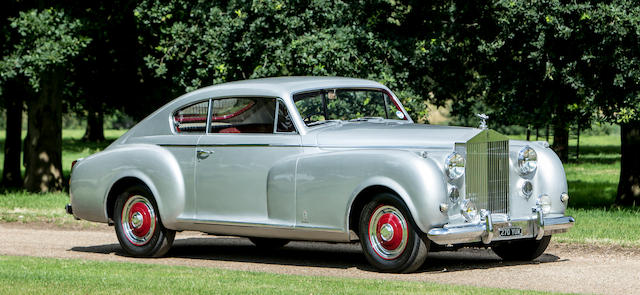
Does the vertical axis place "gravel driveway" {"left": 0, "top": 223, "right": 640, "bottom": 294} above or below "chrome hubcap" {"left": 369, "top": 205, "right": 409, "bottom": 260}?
below

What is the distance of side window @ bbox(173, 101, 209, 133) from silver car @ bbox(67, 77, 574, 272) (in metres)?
0.01

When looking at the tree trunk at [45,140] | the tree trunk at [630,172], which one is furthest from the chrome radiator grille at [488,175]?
the tree trunk at [45,140]

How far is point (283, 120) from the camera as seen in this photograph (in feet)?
30.5

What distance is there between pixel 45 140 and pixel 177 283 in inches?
566

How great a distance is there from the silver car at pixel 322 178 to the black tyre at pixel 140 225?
0.5 inches

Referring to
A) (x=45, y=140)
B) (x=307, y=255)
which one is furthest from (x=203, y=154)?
(x=45, y=140)

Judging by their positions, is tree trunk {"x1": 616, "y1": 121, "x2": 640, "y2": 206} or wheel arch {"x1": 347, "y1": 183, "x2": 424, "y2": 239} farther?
tree trunk {"x1": 616, "y1": 121, "x2": 640, "y2": 206}

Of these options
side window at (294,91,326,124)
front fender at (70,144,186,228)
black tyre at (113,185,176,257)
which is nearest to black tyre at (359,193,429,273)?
side window at (294,91,326,124)

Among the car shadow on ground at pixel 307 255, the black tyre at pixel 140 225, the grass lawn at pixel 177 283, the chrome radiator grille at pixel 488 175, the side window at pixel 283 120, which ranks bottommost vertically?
the car shadow on ground at pixel 307 255

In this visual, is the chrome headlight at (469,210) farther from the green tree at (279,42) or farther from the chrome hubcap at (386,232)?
the green tree at (279,42)

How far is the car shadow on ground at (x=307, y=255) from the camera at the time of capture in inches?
366

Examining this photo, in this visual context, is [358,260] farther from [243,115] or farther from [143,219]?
[143,219]

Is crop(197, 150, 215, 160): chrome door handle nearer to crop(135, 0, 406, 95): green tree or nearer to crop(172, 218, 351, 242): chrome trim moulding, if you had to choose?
crop(172, 218, 351, 242): chrome trim moulding

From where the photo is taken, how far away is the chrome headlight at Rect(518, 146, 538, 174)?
28.8ft
